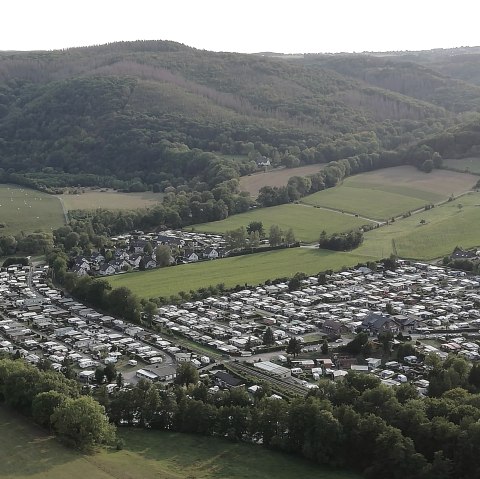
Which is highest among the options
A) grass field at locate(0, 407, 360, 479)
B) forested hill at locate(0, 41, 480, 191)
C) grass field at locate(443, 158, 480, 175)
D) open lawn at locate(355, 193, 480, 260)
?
forested hill at locate(0, 41, 480, 191)

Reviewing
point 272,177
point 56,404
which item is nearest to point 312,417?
point 56,404

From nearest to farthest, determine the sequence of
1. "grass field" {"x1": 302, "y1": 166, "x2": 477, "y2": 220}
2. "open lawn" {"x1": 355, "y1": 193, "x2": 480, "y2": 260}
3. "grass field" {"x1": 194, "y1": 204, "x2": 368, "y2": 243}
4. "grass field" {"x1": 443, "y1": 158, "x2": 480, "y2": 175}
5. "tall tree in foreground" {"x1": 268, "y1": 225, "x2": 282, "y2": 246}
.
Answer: "open lawn" {"x1": 355, "y1": 193, "x2": 480, "y2": 260} < "tall tree in foreground" {"x1": 268, "y1": 225, "x2": 282, "y2": 246} < "grass field" {"x1": 194, "y1": 204, "x2": 368, "y2": 243} < "grass field" {"x1": 302, "y1": 166, "x2": 477, "y2": 220} < "grass field" {"x1": 443, "y1": 158, "x2": 480, "y2": 175}

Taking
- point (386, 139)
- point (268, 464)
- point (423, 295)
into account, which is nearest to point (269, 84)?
point (386, 139)

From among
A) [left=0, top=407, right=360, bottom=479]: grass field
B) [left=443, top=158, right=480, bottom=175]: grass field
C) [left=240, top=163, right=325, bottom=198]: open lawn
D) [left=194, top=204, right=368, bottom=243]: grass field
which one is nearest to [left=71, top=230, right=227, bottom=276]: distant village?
[left=194, top=204, right=368, bottom=243]: grass field

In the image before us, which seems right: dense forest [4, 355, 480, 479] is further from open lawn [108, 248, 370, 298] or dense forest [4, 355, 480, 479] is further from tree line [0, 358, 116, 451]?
open lawn [108, 248, 370, 298]

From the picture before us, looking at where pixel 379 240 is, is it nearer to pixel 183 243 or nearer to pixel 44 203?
pixel 183 243

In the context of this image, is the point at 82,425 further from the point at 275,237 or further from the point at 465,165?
the point at 465,165

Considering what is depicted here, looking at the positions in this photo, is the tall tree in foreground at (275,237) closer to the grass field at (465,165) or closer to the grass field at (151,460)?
the grass field at (151,460)
